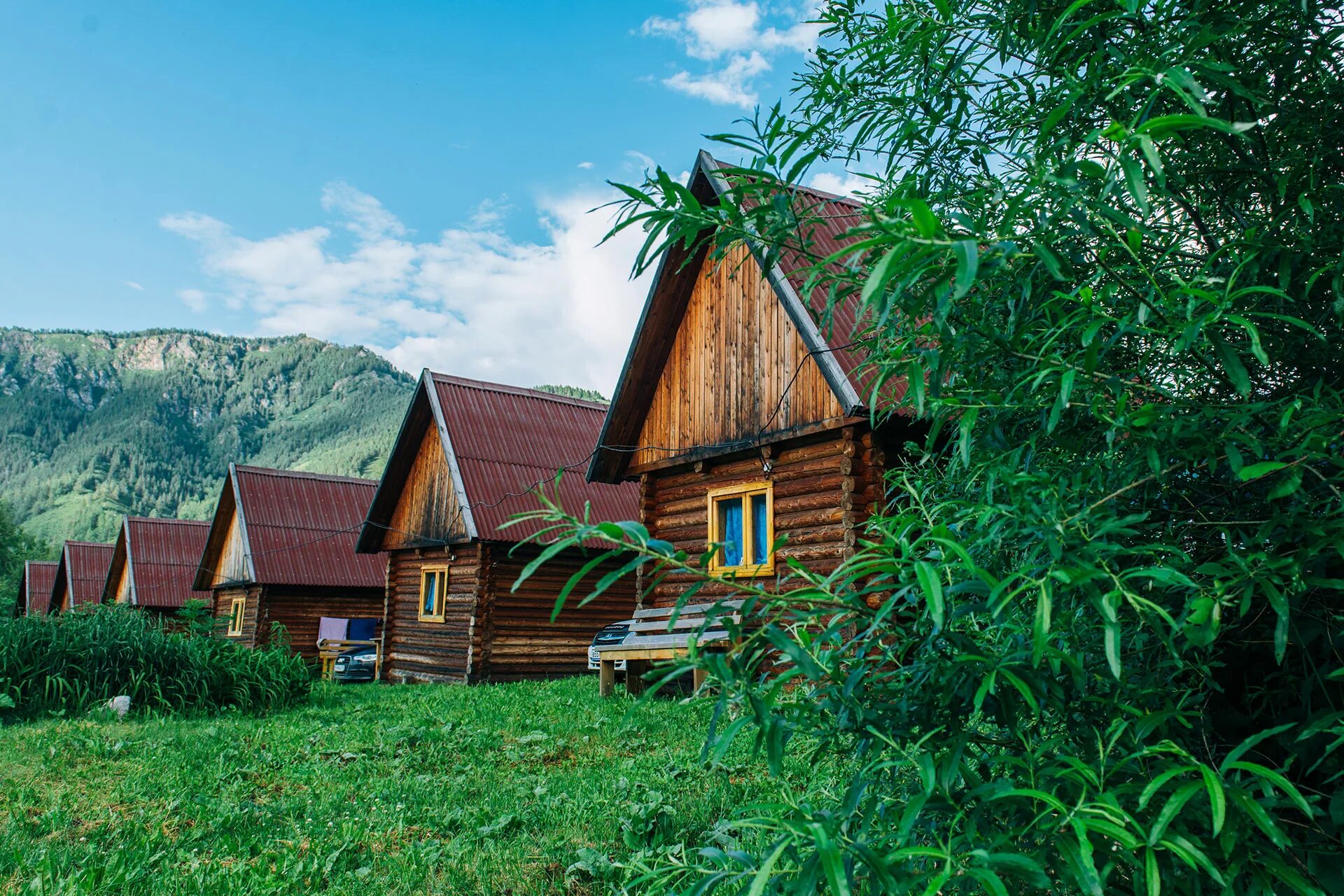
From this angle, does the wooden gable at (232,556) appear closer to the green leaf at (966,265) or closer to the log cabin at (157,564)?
the log cabin at (157,564)

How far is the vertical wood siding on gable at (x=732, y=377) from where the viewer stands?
38.3 feet

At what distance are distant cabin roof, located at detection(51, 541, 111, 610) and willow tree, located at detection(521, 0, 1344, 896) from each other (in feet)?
154

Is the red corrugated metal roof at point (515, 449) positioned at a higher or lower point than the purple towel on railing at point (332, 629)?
higher

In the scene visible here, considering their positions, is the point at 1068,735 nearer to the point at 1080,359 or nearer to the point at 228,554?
the point at 1080,359

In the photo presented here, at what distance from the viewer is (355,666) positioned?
81.3 ft

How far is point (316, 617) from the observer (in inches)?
1094

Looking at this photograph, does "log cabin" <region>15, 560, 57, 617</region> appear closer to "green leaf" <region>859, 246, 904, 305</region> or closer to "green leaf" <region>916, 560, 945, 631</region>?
"green leaf" <region>916, 560, 945, 631</region>

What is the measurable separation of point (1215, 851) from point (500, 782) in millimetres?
5921

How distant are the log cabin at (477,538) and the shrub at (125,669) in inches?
236

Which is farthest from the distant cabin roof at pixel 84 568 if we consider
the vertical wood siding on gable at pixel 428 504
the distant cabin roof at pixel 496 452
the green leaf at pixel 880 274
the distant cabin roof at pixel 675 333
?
the green leaf at pixel 880 274

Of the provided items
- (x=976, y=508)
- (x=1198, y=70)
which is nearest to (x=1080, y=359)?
(x=976, y=508)

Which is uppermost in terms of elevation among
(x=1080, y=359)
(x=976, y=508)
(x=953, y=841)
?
(x=1080, y=359)

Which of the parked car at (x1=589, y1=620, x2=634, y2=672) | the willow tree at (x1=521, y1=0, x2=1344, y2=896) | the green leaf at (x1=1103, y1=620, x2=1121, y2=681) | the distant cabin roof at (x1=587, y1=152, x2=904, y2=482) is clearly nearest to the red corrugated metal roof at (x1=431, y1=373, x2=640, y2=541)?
the parked car at (x1=589, y1=620, x2=634, y2=672)

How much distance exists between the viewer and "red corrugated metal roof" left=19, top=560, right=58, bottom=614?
49.7 meters
